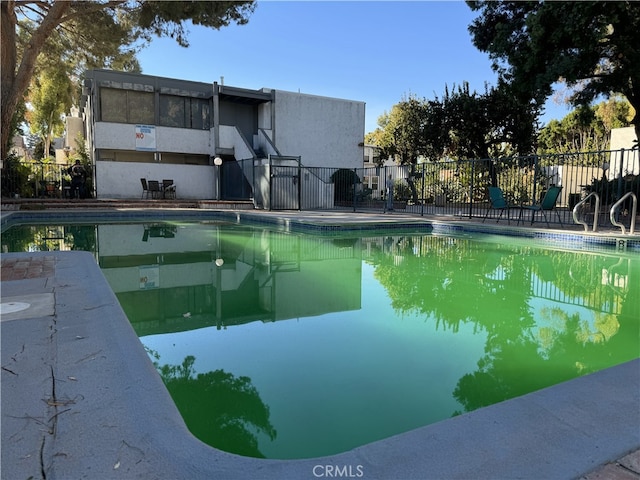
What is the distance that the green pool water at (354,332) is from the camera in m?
2.16

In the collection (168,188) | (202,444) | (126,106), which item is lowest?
(202,444)

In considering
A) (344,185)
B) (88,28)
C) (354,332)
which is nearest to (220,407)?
(354,332)

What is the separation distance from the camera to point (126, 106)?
697 inches

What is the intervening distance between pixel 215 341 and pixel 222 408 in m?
1.05

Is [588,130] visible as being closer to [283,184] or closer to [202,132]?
[283,184]

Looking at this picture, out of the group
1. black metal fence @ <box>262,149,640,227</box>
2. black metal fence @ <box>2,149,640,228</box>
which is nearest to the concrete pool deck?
black metal fence @ <box>2,149,640,228</box>

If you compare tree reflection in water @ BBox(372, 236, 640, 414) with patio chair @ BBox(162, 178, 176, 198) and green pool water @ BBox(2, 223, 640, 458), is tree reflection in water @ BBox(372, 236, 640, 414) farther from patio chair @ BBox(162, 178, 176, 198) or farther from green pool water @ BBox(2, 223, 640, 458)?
patio chair @ BBox(162, 178, 176, 198)

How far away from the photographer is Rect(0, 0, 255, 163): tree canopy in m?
13.1

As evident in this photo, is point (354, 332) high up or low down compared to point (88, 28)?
down

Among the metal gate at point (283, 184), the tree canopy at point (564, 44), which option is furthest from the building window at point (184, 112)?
the tree canopy at point (564, 44)

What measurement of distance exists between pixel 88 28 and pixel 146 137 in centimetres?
468

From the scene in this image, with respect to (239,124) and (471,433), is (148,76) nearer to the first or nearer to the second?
(239,124)

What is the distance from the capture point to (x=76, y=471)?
1.34 meters

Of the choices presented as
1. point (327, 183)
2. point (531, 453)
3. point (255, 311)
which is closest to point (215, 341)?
point (255, 311)
